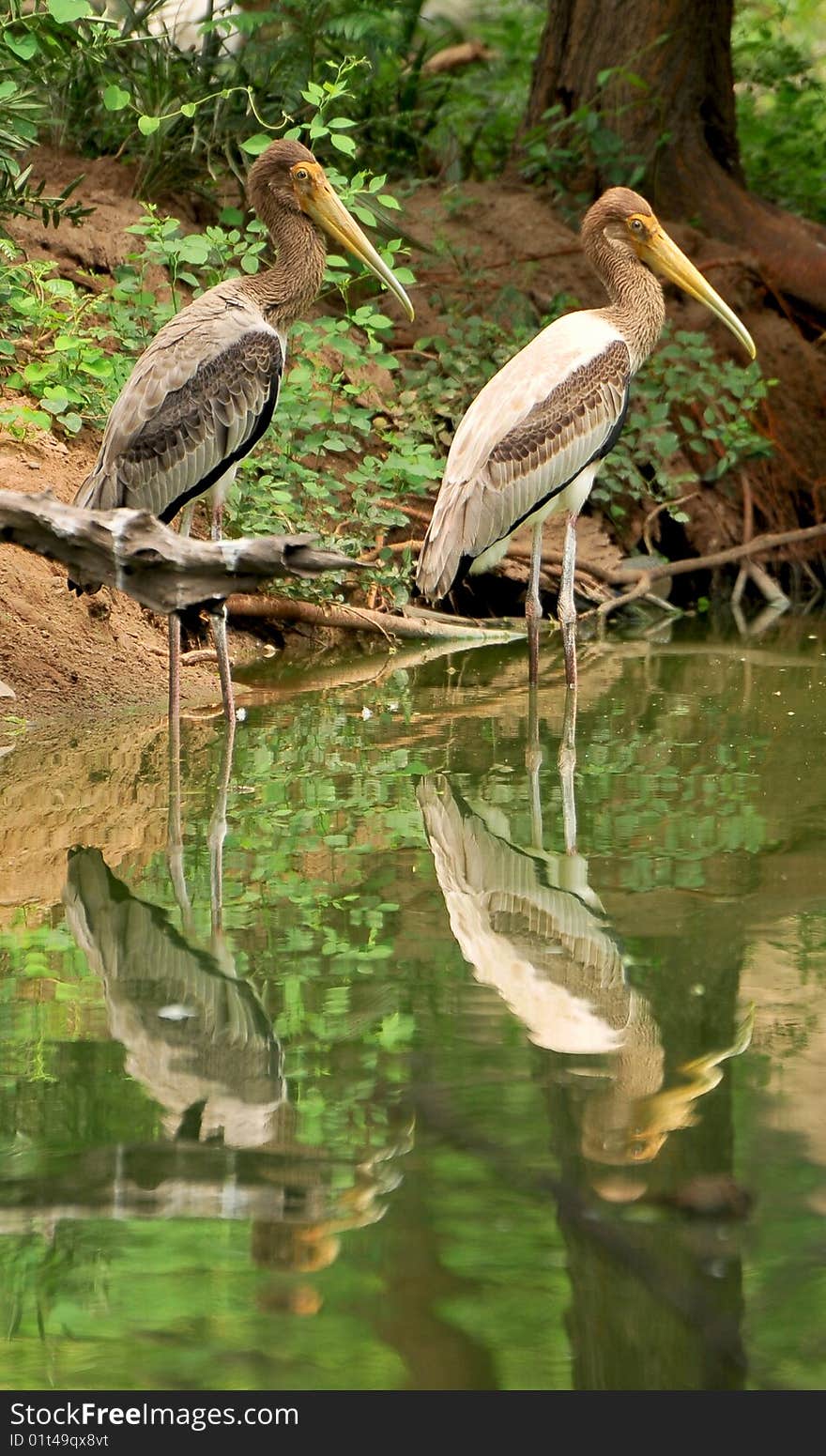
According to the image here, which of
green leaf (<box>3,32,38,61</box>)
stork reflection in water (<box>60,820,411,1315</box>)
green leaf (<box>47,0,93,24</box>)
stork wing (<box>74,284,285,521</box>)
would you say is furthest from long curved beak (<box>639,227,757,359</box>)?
stork reflection in water (<box>60,820,411,1315</box>)

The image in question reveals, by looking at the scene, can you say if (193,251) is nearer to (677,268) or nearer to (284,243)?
(284,243)

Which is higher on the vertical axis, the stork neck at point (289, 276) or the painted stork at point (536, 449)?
the stork neck at point (289, 276)

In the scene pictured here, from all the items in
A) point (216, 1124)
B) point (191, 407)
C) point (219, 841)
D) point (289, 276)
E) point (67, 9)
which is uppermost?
point (67, 9)

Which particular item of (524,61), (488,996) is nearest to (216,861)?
(488,996)

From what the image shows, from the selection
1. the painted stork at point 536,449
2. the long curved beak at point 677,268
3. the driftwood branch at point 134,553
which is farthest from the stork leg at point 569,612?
the driftwood branch at point 134,553

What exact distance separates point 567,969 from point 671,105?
9.67 m

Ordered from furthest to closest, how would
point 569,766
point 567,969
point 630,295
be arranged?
point 630,295 → point 569,766 → point 567,969

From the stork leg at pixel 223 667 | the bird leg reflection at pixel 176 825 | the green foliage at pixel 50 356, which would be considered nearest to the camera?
the bird leg reflection at pixel 176 825

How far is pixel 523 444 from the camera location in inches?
288

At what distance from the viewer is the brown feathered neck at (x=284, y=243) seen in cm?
682

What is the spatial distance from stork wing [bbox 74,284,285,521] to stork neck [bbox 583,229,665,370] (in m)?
1.86

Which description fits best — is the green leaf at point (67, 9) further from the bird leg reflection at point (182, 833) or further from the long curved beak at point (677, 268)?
the long curved beak at point (677, 268)

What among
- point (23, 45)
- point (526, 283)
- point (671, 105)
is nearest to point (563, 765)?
point (23, 45)

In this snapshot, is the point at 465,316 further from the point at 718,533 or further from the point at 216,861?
the point at 216,861
